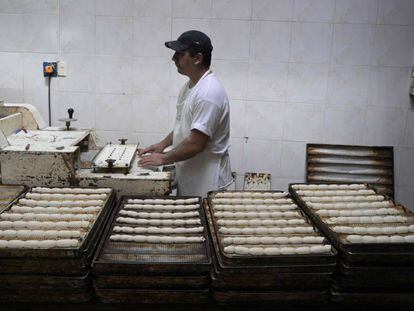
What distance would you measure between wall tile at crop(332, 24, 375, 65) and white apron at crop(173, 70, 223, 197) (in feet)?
4.86

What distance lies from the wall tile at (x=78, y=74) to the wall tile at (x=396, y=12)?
245 centimetres

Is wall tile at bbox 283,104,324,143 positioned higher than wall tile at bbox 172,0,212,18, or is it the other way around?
wall tile at bbox 172,0,212,18

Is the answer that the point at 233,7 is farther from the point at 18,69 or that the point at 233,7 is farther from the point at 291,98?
the point at 18,69

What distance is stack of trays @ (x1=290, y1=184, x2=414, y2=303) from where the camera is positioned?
146 cm

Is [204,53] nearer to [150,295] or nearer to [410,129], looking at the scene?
[150,295]

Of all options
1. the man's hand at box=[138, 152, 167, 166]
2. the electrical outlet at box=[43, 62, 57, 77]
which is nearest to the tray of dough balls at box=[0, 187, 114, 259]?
the man's hand at box=[138, 152, 167, 166]

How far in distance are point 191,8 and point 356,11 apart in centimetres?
137

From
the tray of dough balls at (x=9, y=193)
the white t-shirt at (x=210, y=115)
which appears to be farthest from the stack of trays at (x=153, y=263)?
the white t-shirt at (x=210, y=115)

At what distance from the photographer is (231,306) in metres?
1.47

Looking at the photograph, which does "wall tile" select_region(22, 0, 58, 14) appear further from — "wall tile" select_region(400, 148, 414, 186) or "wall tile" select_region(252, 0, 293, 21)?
"wall tile" select_region(400, 148, 414, 186)

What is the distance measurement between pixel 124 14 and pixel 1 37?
1.06 m

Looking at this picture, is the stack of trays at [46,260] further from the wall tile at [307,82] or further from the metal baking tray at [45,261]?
the wall tile at [307,82]

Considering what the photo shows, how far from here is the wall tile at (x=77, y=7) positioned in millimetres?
3502

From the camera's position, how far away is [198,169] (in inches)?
104
